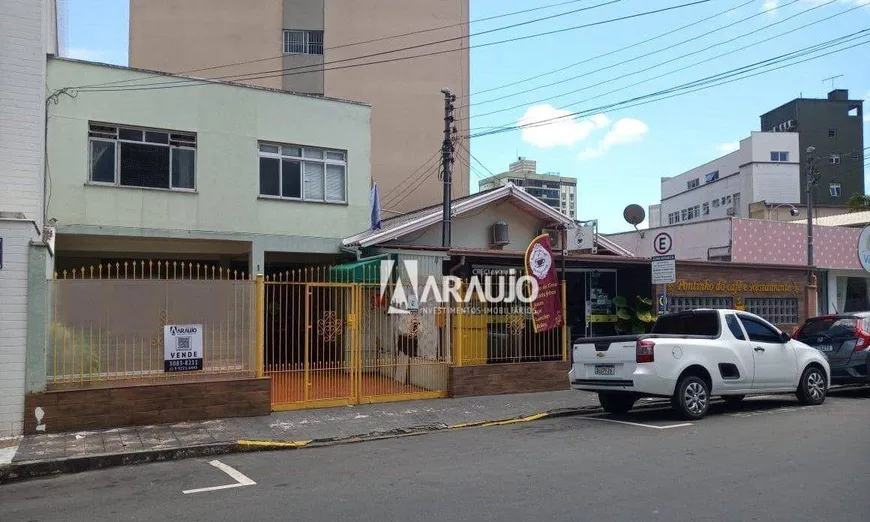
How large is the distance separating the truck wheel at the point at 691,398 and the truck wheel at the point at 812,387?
248 cm

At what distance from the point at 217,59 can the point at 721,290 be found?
22759mm

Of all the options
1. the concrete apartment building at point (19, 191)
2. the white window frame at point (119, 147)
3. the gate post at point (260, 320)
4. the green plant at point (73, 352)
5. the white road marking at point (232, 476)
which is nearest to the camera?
the white road marking at point (232, 476)

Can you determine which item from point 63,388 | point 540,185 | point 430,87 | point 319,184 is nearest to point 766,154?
point 430,87

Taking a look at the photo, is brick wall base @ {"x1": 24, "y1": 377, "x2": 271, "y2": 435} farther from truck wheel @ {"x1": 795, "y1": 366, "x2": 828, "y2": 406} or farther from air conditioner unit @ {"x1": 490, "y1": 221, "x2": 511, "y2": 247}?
air conditioner unit @ {"x1": 490, "y1": 221, "x2": 511, "y2": 247}

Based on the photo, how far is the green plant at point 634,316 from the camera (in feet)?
53.7

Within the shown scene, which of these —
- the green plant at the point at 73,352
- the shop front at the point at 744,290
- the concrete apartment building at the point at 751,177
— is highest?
the concrete apartment building at the point at 751,177

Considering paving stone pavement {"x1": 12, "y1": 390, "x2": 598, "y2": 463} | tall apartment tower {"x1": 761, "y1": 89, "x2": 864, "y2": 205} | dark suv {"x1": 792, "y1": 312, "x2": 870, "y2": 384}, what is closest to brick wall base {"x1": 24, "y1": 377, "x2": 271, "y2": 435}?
paving stone pavement {"x1": 12, "y1": 390, "x2": 598, "y2": 463}

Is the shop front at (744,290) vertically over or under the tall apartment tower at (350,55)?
under

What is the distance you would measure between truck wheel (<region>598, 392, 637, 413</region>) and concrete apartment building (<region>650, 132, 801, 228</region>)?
33924 millimetres

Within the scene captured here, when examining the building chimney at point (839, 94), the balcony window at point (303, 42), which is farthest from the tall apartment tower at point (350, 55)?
the building chimney at point (839, 94)

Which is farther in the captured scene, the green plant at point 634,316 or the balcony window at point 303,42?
the balcony window at point 303,42

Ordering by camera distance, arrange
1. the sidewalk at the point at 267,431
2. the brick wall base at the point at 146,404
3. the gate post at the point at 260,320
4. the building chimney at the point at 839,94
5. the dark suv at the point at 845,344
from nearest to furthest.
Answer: the sidewalk at the point at 267,431, the brick wall base at the point at 146,404, the gate post at the point at 260,320, the dark suv at the point at 845,344, the building chimney at the point at 839,94

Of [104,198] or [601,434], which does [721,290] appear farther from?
[104,198]

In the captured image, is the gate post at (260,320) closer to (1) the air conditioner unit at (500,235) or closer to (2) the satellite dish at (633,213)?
(1) the air conditioner unit at (500,235)
